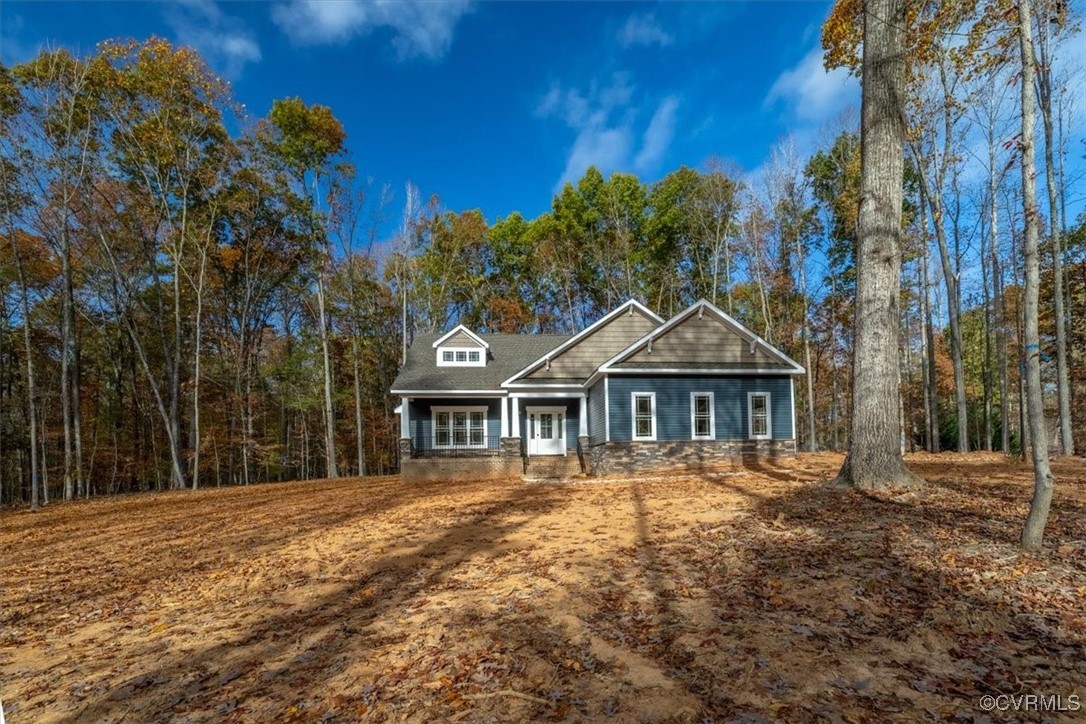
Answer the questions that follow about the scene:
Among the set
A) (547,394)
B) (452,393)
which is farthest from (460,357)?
(547,394)

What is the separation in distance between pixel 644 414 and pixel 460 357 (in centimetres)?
870

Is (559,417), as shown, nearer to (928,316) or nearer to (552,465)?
(552,465)

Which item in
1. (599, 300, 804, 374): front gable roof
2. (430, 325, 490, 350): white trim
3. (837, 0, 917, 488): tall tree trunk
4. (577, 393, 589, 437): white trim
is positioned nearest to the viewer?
(837, 0, 917, 488): tall tree trunk

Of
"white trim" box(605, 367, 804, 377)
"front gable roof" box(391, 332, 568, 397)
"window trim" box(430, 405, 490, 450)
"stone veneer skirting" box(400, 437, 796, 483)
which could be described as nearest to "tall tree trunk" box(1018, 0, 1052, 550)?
"stone veneer skirting" box(400, 437, 796, 483)

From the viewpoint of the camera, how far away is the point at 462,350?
818 inches

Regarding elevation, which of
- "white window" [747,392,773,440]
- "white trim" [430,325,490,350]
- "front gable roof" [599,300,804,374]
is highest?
"white trim" [430,325,490,350]

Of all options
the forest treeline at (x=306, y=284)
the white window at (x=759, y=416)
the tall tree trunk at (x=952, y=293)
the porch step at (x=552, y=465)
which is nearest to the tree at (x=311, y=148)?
the forest treeline at (x=306, y=284)

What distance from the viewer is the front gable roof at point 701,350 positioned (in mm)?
15002

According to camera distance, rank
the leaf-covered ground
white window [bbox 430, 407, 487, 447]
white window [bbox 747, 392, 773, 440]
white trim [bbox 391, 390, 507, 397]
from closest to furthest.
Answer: the leaf-covered ground → white window [bbox 747, 392, 773, 440] → white trim [bbox 391, 390, 507, 397] → white window [bbox 430, 407, 487, 447]

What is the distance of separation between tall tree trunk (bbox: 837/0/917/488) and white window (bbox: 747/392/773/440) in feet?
24.6

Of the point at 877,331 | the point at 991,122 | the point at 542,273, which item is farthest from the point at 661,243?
the point at 877,331

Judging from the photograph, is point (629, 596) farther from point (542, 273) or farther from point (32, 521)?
point (542, 273)

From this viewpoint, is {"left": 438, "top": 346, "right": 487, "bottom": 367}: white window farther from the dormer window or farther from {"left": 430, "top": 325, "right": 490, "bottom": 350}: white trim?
{"left": 430, "top": 325, "right": 490, "bottom": 350}: white trim

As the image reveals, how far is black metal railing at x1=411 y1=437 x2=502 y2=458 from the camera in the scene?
18.5 metres
